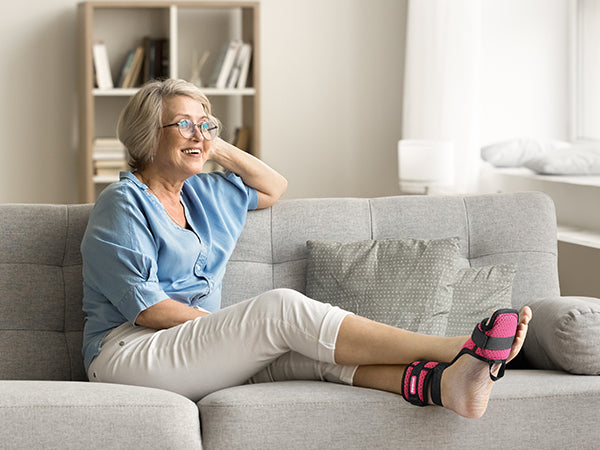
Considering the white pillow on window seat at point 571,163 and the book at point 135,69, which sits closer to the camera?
the white pillow on window seat at point 571,163

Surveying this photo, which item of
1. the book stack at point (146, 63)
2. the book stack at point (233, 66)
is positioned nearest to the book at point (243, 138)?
the book stack at point (233, 66)

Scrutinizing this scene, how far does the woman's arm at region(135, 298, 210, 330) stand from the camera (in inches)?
77.4

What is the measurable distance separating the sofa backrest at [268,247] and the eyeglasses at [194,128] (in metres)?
0.28

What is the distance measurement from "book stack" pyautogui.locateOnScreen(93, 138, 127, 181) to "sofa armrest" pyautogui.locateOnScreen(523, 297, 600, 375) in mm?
2916

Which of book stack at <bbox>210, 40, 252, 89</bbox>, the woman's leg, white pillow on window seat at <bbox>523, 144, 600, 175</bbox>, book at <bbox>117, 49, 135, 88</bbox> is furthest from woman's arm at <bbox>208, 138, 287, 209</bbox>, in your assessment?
book at <bbox>117, 49, 135, 88</bbox>

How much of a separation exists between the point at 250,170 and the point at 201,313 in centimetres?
51

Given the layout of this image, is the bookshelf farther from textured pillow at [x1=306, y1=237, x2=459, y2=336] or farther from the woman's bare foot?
the woman's bare foot

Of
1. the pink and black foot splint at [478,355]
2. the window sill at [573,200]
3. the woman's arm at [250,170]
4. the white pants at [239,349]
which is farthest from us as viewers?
the window sill at [573,200]

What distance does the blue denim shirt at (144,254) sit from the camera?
1.97m

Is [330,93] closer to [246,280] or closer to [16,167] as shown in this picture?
[16,167]

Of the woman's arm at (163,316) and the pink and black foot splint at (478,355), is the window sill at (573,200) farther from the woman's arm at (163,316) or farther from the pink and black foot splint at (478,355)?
the woman's arm at (163,316)

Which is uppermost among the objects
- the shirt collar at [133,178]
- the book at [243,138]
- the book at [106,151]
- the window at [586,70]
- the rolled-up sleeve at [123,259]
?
the window at [586,70]

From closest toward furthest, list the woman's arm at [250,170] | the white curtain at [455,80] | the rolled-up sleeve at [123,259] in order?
the rolled-up sleeve at [123,259] → the woman's arm at [250,170] → the white curtain at [455,80]

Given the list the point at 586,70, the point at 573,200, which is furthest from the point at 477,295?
the point at 586,70
